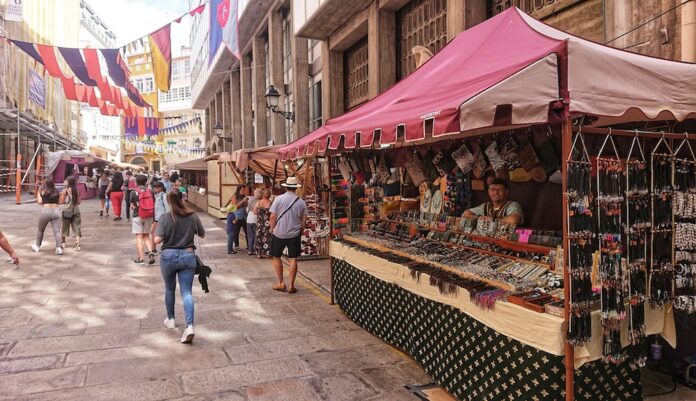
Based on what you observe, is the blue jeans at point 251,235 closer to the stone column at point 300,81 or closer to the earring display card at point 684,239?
the stone column at point 300,81

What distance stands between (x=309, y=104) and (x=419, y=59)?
372 inches

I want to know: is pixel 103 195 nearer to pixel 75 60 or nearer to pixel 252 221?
pixel 75 60

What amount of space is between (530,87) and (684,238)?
1.86 meters

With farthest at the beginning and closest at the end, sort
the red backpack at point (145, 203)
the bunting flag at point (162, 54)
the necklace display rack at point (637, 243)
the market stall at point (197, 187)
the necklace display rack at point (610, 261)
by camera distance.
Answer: the market stall at point (197, 187)
the bunting flag at point (162, 54)
the red backpack at point (145, 203)
the necklace display rack at point (637, 243)
the necklace display rack at point (610, 261)

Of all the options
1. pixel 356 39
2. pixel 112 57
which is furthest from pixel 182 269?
pixel 112 57

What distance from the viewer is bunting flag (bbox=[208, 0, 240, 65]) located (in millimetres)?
21312

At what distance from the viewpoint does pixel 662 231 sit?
146 inches

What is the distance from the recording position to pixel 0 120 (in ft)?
81.8

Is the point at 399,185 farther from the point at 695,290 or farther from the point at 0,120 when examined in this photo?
the point at 0,120

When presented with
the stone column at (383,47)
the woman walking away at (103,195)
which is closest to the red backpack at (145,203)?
the stone column at (383,47)

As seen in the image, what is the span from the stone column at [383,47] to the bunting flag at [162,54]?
30.4 feet

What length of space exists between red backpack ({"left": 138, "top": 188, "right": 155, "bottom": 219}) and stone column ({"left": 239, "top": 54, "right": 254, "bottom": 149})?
17083 mm

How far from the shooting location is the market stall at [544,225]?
126 inches

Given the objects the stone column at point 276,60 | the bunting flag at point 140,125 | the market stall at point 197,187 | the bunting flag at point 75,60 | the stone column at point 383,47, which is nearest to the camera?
the stone column at point 383,47
